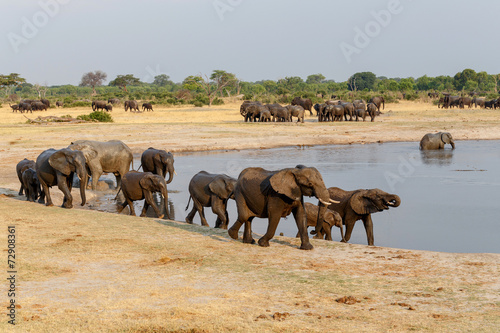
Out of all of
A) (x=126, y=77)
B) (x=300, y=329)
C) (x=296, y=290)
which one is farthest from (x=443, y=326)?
(x=126, y=77)

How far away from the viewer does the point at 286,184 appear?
8.53 m

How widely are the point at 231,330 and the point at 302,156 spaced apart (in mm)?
19123

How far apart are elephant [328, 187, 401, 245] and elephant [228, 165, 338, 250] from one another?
6.22 ft

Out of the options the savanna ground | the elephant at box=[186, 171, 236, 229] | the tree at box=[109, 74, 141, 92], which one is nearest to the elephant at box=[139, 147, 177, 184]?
the elephant at box=[186, 171, 236, 229]

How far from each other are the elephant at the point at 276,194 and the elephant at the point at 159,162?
6027mm

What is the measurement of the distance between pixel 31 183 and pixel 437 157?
16.4m

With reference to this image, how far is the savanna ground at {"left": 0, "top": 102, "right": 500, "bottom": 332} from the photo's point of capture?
573 cm

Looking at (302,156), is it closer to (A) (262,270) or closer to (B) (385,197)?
(B) (385,197)

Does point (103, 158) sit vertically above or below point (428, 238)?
above

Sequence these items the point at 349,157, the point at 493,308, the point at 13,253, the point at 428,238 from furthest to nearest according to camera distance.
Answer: the point at 349,157
the point at 428,238
the point at 13,253
the point at 493,308

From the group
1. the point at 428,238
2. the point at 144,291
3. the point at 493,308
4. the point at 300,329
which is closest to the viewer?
the point at 300,329

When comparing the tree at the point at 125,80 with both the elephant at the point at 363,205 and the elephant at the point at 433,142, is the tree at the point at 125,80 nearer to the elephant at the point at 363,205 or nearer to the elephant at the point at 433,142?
the elephant at the point at 433,142

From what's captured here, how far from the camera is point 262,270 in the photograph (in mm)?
7617

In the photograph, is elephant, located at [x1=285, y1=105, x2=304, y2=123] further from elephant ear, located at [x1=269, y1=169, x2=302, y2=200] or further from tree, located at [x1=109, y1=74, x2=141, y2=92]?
tree, located at [x1=109, y1=74, x2=141, y2=92]
